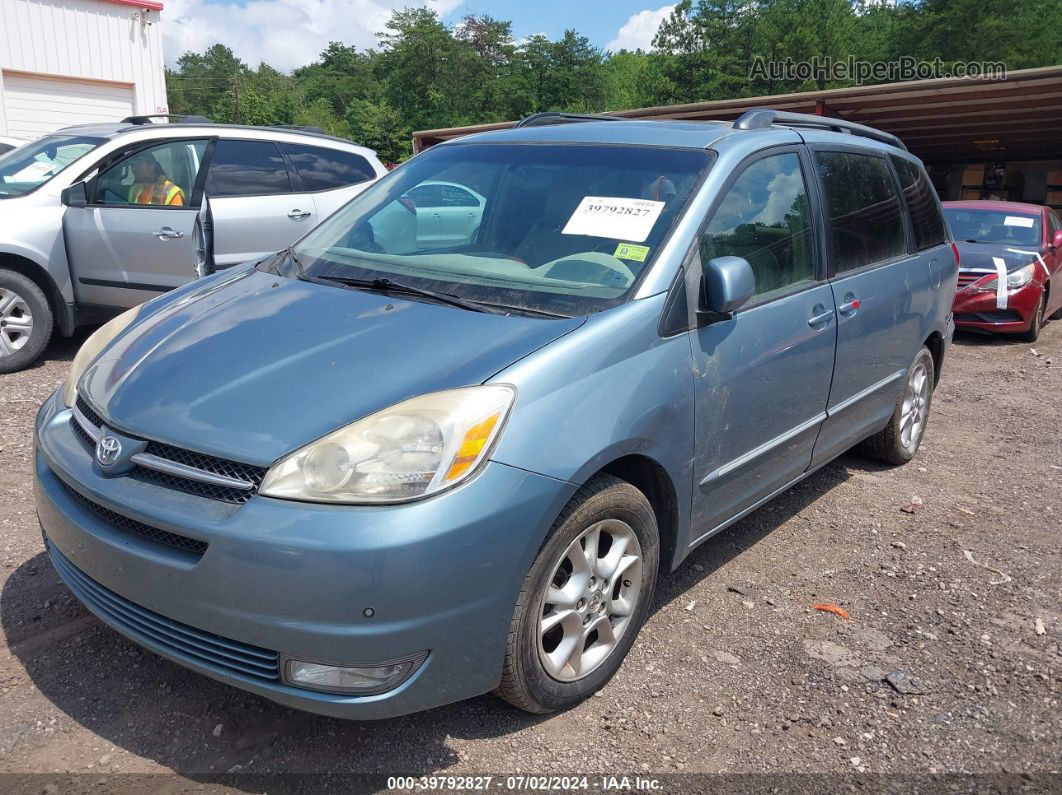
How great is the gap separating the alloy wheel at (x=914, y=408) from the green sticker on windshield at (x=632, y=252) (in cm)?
255

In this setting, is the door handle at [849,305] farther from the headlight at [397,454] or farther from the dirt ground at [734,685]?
the headlight at [397,454]

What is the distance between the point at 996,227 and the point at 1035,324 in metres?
1.38

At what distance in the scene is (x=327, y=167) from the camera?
24.4ft

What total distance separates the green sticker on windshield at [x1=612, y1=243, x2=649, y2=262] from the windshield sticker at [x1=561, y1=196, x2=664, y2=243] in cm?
3

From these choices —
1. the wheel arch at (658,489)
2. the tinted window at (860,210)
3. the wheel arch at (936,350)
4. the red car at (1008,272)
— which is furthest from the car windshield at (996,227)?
the wheel arch at (658,489)

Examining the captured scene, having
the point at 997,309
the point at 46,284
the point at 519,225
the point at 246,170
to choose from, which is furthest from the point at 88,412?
the point at 997,309

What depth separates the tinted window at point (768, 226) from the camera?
3.25 meters

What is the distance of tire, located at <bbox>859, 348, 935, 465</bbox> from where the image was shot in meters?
4.94

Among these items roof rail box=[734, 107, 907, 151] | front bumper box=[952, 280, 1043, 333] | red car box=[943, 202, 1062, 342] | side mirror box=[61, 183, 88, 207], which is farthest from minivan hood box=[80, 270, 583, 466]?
front bumper box=[952, 280, 1043, 333]

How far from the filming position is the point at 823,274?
378 cm

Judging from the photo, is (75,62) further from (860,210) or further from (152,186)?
(860,210)

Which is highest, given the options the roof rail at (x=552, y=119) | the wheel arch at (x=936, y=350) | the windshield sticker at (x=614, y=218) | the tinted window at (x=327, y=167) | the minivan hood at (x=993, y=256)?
the tinted window at (x=327, y=167)

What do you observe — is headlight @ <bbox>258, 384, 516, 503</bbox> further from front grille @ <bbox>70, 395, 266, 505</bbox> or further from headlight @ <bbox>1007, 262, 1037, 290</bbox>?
headlight @ <bbox>1007, 262, 1037, 290</bbox>

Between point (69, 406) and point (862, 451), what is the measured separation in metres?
4.26
